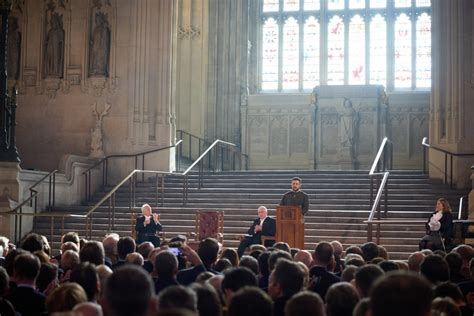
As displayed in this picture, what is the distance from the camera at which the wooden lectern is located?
15008 mm

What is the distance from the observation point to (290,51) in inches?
1261

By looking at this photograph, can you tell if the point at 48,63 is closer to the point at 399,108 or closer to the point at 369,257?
the point at 399,108

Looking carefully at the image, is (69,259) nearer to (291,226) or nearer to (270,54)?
(291,226)

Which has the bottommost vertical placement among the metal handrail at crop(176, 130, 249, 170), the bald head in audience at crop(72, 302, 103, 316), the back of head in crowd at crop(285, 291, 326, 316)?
the bald head in audience at crop(72, 302, 103, 316)

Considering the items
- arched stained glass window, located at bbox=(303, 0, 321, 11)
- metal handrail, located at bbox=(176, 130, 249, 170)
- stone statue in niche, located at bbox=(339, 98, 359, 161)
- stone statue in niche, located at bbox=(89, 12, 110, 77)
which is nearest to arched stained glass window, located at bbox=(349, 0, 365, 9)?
arched stained glass window, located at bbox=(303, 0, 321, 11)

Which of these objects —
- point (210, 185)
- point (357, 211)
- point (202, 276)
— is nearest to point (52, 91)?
point (210, 185)

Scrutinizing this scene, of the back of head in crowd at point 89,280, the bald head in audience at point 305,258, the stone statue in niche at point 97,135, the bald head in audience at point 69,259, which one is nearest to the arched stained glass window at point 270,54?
the stone statue in niche at point 97,135

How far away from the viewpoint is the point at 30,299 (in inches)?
252

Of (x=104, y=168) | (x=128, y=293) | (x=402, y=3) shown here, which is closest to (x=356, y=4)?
(x=402, y=3)

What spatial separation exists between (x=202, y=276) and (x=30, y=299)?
A: 4.15 ft

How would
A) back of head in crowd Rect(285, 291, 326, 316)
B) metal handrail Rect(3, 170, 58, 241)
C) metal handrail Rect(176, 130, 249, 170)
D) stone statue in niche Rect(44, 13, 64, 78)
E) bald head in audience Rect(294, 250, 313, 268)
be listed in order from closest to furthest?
back of head in crowd Rect(285, 291, 326, 316) < bald head in audience Rect(294, 250, 313, 268) < metal handrail Rect(3, 170, 58, 241) < stone statue in niche Rect(44, 13, 64, 78) < metal handrail Rect(176, 130, 249, 170)

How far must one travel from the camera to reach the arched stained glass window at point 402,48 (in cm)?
3092

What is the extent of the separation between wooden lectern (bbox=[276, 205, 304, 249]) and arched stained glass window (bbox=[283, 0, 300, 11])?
18.0 metres

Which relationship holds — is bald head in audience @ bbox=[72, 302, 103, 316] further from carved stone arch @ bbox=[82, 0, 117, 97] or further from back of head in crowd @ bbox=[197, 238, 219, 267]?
carved stone arch @ bbox=[82, 0, 117, 97]
